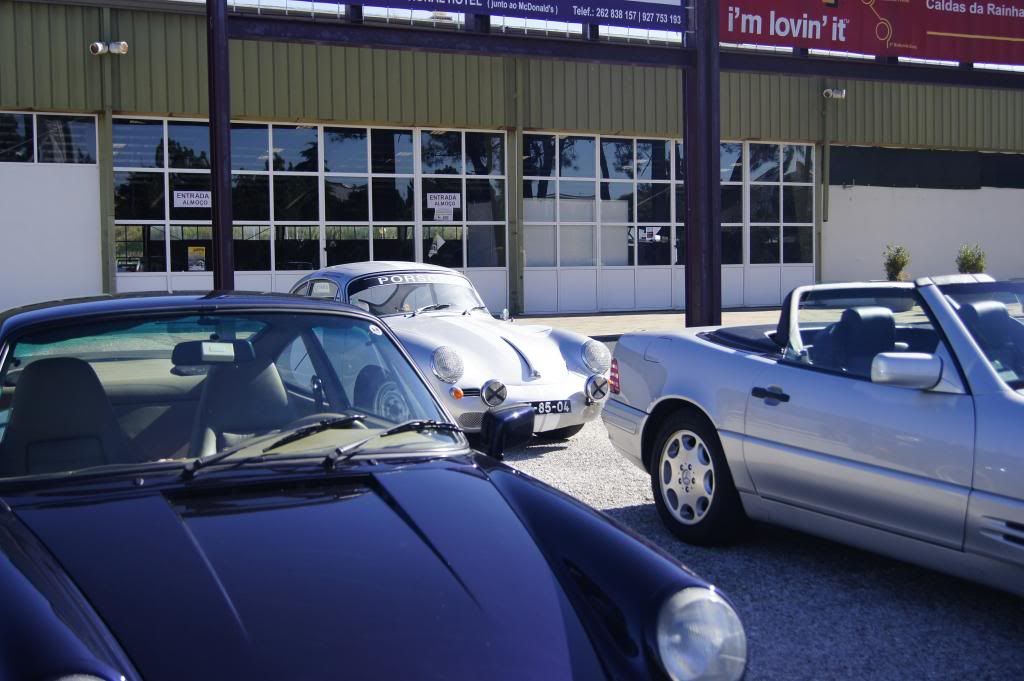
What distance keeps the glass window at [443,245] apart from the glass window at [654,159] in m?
4.51

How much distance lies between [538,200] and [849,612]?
18091 mm

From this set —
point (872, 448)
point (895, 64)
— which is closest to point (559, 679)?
point (872, 448)

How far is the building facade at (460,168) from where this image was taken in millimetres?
18703

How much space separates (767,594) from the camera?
476 centimetres

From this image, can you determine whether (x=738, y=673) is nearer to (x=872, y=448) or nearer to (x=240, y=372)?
(x=240, y=372)

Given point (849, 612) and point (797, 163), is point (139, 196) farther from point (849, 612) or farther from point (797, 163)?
point (849, 612)

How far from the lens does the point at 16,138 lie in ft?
60.7

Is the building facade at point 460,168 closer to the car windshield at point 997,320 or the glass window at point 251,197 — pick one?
the glass window at point 251,197

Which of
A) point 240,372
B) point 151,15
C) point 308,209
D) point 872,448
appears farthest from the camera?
point 308,209

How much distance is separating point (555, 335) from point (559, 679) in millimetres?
6766

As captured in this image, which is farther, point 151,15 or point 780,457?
point 151,15

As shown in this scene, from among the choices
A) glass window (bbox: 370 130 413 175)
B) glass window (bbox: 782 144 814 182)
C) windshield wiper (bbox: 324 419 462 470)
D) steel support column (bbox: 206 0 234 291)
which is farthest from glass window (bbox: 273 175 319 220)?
windshield wiper (bbox: 324 419 462 470)

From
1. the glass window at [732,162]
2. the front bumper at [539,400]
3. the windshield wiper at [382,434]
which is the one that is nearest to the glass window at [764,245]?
the glass window at [732,162]

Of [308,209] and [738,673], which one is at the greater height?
[308,209]
